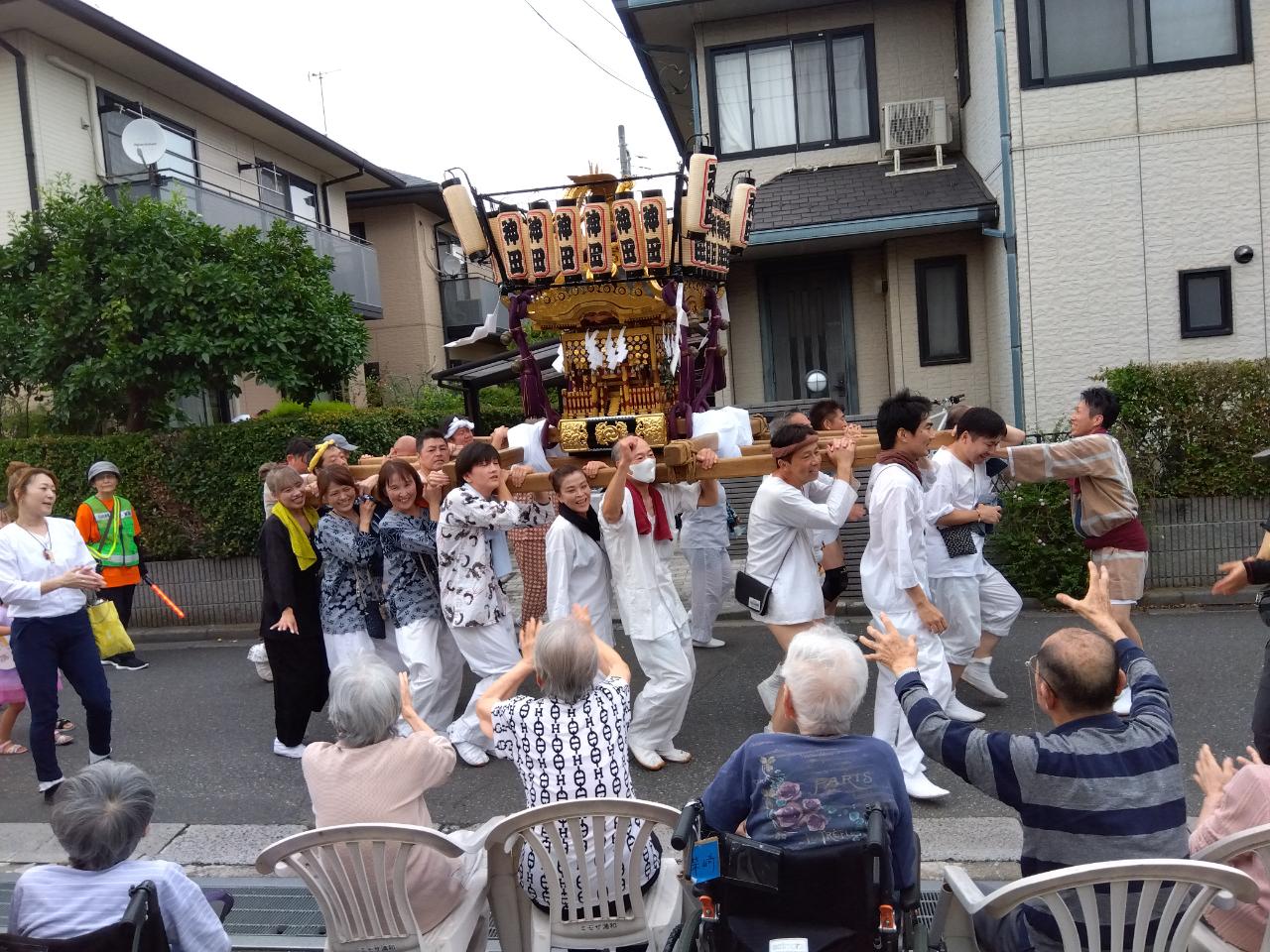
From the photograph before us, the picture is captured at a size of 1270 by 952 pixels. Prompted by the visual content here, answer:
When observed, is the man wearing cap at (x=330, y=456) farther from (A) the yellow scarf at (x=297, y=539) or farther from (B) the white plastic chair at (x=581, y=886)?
(B) the white plastic chair at (x=581, y=886)

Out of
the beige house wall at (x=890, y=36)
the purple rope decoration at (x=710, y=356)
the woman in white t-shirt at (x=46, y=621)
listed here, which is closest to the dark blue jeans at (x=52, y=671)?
the woman in white t-shirt at (x=46, y=621)

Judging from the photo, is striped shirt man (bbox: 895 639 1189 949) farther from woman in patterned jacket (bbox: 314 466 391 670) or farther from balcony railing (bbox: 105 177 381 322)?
balcony railing (bbox: 105 177 381 322)

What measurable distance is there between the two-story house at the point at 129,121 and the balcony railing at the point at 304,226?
0.02 meters

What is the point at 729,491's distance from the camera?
11805 millimetres

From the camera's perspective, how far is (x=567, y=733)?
3.23m

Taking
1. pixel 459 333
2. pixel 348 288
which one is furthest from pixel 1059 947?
pixel 459 333

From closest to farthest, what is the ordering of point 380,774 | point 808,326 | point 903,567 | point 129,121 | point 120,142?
point 380,774
point 903,567
point 808,326
point 120,142
point 129,121

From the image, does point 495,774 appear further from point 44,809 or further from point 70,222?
point 70,222

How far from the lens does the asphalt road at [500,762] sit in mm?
5254

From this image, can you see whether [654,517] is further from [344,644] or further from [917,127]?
[917,127]

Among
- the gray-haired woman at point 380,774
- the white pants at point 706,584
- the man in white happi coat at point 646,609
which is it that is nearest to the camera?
the gray-haired woman at point 380,774

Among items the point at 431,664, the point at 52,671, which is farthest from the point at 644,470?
the point at 52,671

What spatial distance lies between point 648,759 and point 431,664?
1.39 meters

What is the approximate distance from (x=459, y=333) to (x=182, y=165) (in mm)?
9421
